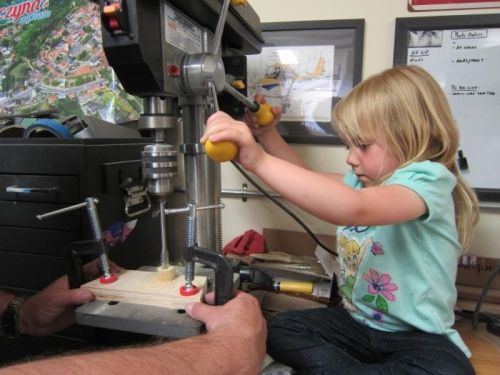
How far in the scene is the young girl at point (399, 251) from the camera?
1.85ft

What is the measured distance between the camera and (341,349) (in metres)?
0.67

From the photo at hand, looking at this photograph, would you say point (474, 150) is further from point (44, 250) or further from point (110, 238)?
point (44, 250)

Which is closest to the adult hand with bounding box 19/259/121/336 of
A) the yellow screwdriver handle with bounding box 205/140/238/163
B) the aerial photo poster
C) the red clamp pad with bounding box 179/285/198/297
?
the red clamp pad with bounding box 179/285/198/297

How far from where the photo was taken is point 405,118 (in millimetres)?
610

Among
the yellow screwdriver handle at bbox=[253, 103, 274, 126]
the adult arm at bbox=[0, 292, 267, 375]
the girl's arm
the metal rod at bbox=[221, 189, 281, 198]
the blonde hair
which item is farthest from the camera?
the metal rod at bbox=[221, 189, 281, 198]

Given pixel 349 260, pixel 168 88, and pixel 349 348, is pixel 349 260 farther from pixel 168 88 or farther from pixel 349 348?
pixel 168 88

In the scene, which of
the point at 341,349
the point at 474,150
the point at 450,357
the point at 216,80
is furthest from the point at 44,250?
the point at 474,150

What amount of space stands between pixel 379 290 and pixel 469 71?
2.03 ft

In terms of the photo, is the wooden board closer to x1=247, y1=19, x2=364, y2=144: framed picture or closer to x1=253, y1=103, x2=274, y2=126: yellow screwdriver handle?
x1=253, y1=103, x2=274, y2=126: yellow screwdriver handle

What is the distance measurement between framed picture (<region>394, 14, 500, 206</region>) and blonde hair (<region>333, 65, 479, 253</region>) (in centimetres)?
28

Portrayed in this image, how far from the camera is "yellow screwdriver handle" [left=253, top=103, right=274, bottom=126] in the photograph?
2.76ft

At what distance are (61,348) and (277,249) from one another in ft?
1.99

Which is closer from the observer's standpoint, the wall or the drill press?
the drill press

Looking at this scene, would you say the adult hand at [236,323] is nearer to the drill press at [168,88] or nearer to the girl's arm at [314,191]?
the drill press at [168,88]
